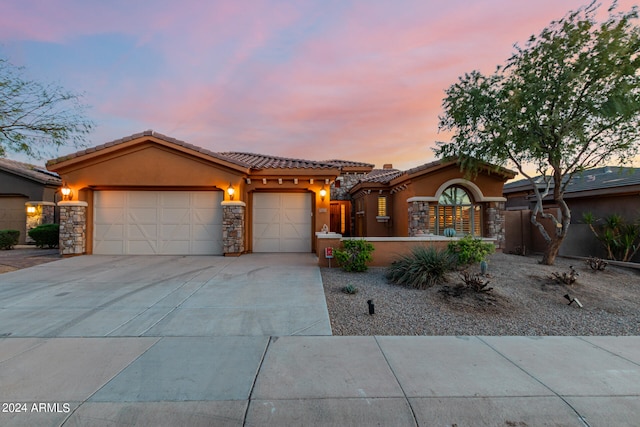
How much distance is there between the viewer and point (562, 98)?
784 centimetres

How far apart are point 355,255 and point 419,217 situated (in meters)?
5.45

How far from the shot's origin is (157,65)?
39.2 ft

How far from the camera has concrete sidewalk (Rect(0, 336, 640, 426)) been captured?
8.10ft

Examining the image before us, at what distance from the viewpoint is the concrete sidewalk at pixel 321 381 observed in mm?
2469

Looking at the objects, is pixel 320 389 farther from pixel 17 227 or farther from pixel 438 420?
pixel 17 227

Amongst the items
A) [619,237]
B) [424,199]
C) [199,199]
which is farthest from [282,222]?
[619,237]

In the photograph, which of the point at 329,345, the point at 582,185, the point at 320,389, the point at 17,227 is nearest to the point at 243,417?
the point at 320,389

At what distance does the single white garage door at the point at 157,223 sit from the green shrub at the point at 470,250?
27.3 feet

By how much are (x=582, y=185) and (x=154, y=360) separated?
16.3 metres

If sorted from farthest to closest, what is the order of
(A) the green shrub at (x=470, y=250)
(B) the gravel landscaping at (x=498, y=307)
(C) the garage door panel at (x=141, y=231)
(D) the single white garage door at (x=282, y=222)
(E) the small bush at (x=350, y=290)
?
1. (D) the single white garage door at (x=282, y=222)
2. (C) the garage door panel at (x=141, y=231)
3. (A) the green shrub at (x=470, y=250)
4. (E) the small bush at (x=350, y=290)
5. (B) the gravel landscaping at (x=498, y=307)

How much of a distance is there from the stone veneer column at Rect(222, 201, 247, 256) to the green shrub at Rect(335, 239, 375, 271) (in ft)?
13.9

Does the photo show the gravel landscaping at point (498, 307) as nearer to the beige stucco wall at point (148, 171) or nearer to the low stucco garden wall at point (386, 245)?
the low stucco garden wall at point (386, 245)

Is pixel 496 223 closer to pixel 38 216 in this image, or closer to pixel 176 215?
pixel 176 215

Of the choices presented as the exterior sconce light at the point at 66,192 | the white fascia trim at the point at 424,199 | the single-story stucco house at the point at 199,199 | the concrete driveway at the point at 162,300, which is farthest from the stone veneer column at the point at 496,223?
the exterior sconce light at the point at 66,192
